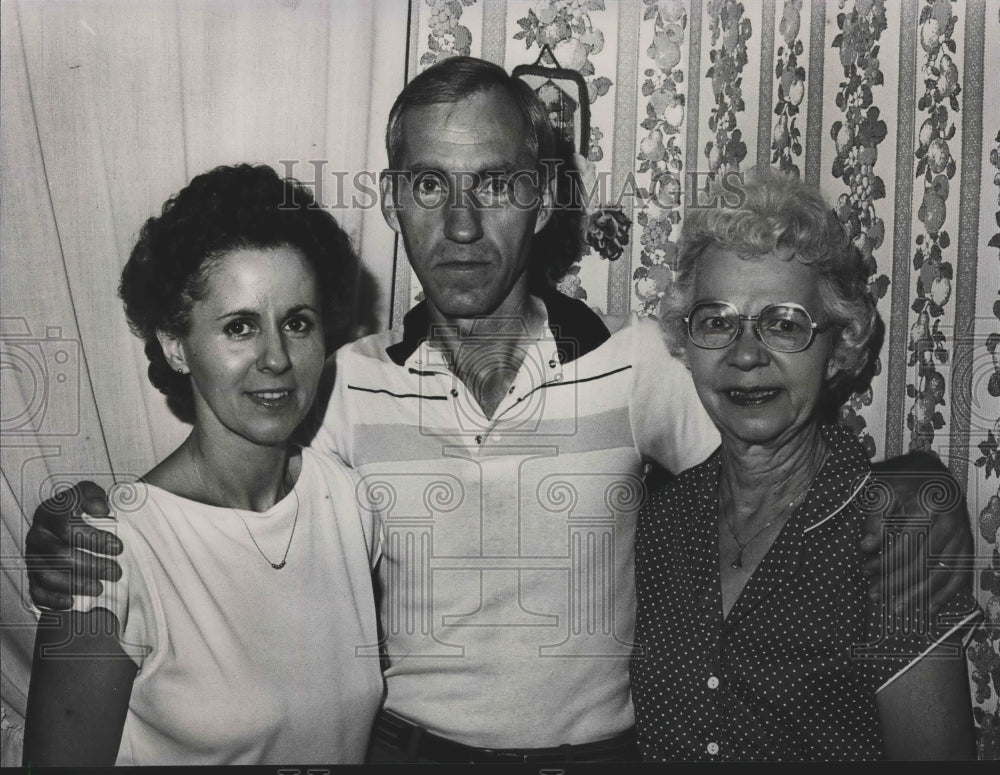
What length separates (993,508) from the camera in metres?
1.61

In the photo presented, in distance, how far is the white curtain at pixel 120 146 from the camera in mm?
1650

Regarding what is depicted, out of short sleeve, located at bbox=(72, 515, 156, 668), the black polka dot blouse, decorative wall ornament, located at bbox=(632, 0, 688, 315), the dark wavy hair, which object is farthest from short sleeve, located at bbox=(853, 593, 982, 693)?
short sleeve, located at bbox=(72, 515, 156, 668)

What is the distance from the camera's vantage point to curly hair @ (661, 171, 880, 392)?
1.49 metres

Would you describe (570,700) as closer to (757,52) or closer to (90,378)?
(90,378)

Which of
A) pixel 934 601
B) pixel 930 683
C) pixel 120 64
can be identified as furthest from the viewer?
pixel 120 64

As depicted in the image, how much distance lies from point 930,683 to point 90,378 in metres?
1.45

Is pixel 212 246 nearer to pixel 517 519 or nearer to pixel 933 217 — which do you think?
pixel 517 519

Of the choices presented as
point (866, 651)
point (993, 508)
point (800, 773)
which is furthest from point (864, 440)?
point (800, 773)

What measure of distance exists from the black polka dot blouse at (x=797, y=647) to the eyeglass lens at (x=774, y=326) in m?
0.18

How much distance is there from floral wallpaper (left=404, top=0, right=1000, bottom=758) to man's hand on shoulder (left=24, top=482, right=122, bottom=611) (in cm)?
65

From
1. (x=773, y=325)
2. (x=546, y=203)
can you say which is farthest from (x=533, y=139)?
(x=773, y=325)

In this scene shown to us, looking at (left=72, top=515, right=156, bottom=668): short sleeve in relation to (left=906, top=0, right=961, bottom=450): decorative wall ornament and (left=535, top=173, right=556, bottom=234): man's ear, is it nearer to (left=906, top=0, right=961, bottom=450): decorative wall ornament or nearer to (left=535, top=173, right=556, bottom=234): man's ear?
(left=535, top=173, right=556, bottom=234): man's ear

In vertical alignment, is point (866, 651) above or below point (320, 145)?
below

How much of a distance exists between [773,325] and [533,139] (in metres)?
0.50
